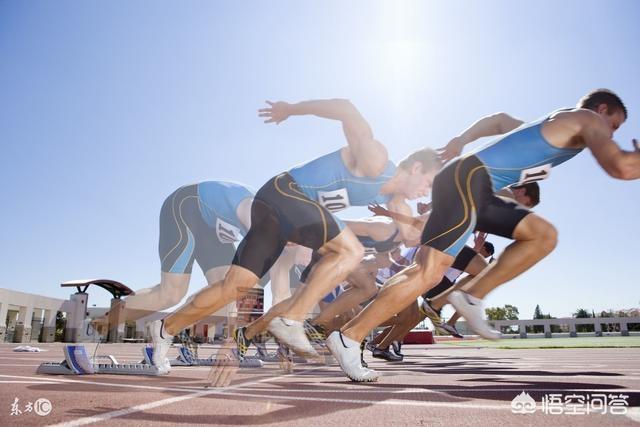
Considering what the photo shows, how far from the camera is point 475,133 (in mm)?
4641

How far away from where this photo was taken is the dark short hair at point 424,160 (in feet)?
15.2

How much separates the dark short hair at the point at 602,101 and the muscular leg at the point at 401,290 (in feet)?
5.74

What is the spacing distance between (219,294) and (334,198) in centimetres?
146

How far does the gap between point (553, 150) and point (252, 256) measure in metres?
2.66

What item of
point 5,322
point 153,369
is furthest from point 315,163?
point 5,322

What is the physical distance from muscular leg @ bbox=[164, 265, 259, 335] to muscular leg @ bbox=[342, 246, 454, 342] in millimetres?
986

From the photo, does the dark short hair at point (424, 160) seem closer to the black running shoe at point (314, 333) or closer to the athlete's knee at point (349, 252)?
the athlete's knee at point (349, 252)

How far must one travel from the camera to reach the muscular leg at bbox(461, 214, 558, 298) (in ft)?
12.5

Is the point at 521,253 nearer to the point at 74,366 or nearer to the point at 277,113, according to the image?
→ the point at 277,113

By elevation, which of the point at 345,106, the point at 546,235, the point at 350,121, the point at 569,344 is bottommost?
the point at 569,344

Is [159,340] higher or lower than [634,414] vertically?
higher

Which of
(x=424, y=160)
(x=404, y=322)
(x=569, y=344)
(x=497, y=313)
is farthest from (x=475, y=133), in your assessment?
(x=497, y=313)

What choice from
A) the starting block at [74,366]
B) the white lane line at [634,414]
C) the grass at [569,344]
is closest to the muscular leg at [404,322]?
the starting block at [74,366]

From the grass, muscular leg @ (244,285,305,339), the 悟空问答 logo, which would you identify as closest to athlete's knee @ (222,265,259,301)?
muscular leg @ (244,285,305,339)
